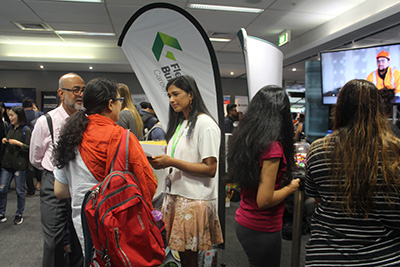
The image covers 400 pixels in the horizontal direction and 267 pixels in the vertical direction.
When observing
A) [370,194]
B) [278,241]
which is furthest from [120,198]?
[370,194]

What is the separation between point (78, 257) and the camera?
2.18 metres

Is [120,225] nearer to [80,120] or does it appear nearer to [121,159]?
[121,159]

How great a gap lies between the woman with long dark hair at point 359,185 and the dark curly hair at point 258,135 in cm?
25

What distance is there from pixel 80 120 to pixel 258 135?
2.69 ft

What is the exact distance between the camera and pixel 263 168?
4.17 feet

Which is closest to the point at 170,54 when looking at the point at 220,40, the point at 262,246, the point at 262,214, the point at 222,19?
the point at 262,214

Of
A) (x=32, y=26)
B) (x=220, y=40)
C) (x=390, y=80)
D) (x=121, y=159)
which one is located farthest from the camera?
(x=220, y=40)

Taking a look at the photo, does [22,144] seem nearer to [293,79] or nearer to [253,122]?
[253,122]

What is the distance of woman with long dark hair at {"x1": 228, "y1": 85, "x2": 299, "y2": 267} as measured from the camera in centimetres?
127

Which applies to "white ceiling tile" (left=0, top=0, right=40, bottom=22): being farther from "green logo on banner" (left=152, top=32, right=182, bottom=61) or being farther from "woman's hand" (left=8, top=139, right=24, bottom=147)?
"green logo on banner" (left=152, top=32, right=182, bottom=61)

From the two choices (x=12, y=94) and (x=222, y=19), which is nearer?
(x=222, y=19)

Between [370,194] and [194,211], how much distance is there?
0.84 metres

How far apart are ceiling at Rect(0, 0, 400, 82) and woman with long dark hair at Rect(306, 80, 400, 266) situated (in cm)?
421

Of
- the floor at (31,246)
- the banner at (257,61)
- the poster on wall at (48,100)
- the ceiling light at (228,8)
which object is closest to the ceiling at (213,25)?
the ceiling light at (228,8)
